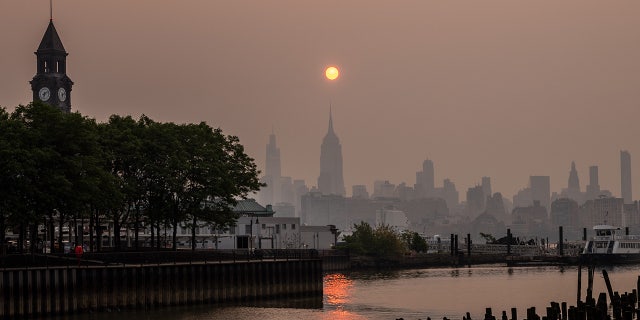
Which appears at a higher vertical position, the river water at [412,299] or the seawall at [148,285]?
the seawall at [148,285]

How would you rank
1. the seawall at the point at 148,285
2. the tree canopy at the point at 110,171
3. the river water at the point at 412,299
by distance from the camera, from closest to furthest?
the seawall at the point at 148,285, the river water at the point at 412,299, the tree canopy at the point at 110,171

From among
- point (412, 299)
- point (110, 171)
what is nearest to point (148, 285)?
point (110, 171)

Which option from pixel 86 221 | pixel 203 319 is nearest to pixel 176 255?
pixel 203 319

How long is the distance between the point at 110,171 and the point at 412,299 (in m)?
35.1

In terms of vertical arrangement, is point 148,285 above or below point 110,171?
below

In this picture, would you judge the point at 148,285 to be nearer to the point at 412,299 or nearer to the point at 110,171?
the point at 110,171

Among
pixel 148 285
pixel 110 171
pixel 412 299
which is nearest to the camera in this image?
pixel 148 285

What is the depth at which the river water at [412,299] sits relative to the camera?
101 m

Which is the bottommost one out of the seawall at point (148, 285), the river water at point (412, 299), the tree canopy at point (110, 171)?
Answer: the river water at point (412, 299)

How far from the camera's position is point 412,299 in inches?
4951

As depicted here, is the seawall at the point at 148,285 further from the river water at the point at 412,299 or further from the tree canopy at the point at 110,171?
the tree canopy at the point at 110,171

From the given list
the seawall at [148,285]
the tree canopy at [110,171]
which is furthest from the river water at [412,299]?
the tree canopy at [110,171]

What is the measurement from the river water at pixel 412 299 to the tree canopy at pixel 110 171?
15.9 meters

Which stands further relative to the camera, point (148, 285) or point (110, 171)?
point (110, 171)
